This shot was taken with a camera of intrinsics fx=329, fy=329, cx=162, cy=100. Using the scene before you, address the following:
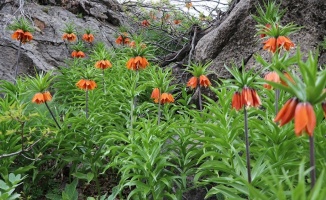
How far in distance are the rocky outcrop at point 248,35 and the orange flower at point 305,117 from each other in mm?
3079

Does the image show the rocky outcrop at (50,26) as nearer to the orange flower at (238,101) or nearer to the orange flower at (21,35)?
the orange flower at (21,35)

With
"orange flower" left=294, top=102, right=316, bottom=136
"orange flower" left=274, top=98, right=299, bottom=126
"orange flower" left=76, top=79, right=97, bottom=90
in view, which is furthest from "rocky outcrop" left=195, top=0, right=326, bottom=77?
"orange flower" left=294, top=102, right=316, bottom=136

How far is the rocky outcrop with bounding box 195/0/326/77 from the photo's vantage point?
14.2 feet

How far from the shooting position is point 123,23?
380 inches

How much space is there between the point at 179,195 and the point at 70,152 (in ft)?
4.01

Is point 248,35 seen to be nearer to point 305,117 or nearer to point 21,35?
point 21,35

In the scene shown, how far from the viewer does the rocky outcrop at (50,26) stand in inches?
241

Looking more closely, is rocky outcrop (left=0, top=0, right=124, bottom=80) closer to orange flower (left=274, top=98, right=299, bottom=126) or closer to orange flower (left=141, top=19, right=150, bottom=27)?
orange flower (left=141, top=19, right=150, bottom=27)

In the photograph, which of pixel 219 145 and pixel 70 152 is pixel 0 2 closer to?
pixel 70 152

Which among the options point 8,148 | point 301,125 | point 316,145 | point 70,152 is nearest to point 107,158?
point 70,152

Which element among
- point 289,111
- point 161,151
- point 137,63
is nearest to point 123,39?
point 137,63

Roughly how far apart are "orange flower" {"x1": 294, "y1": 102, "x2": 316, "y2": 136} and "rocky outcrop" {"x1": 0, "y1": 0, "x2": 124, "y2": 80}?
526 centimetres

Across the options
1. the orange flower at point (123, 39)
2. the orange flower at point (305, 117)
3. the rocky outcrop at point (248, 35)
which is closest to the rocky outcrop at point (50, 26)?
the orange flower at point (123, 39)

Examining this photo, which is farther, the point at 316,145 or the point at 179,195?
the point at 179,195
